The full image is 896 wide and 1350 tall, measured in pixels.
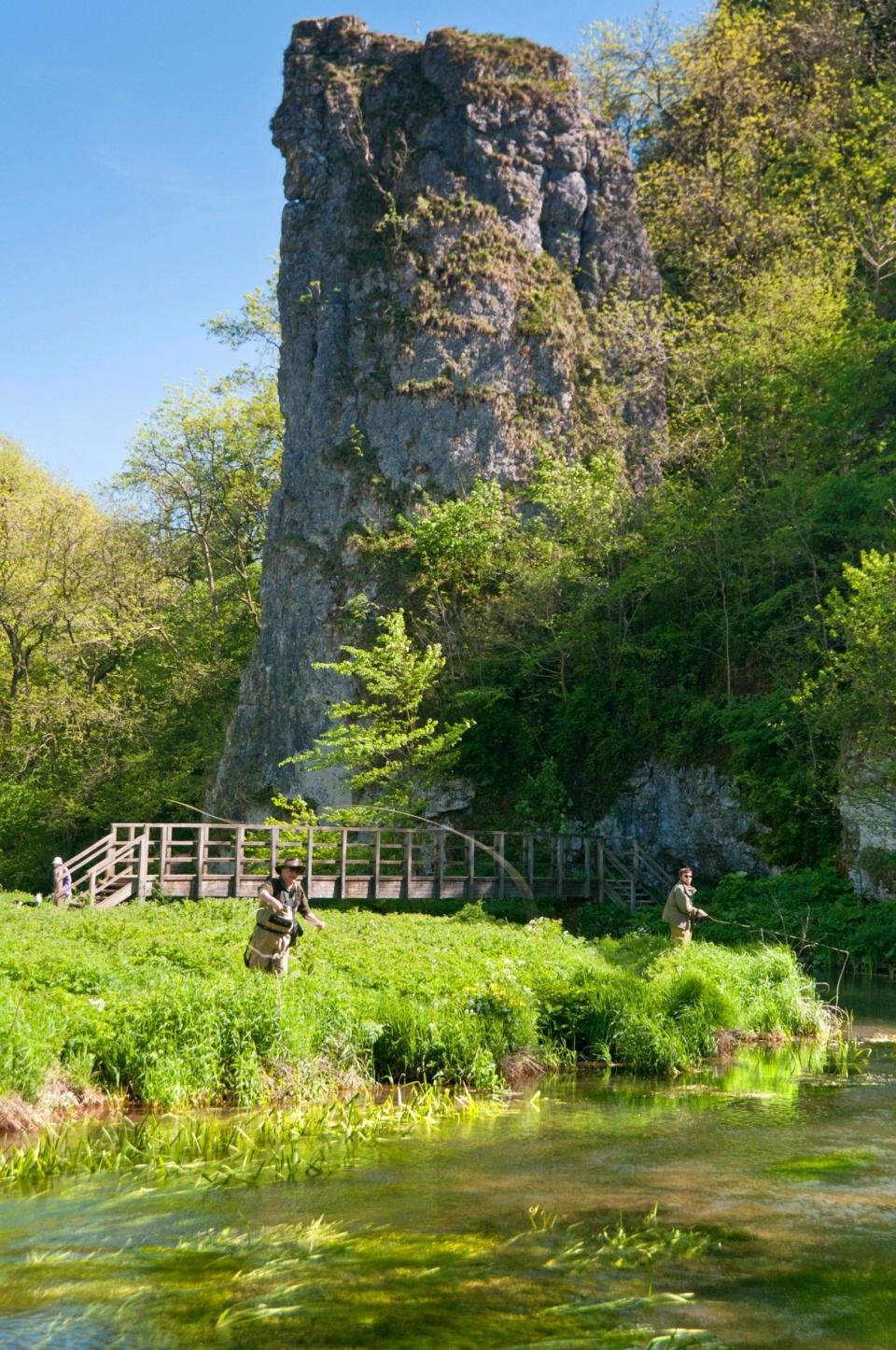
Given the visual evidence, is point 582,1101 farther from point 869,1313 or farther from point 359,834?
point 359,834

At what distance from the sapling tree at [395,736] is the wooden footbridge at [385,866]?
1.35 m

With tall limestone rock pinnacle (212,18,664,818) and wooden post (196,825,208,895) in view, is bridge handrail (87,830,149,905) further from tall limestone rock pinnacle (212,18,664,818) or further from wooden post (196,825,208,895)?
tall limestone rock pinnacle (212,18,664,818)

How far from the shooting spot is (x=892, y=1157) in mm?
9273

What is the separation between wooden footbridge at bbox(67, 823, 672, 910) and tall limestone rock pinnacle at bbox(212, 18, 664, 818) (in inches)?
239

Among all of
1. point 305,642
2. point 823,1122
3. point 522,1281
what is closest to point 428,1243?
point 522,1281

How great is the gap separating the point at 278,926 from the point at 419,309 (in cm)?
2881

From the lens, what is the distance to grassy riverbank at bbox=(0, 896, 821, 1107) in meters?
10.6

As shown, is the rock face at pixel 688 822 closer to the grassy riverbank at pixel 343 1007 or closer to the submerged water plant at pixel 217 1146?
the grassy riverbank at pixel 343 1007

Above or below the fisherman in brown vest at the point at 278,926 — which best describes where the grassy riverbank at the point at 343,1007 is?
below

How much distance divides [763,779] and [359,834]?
31.2 feet

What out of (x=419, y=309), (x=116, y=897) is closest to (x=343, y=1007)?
(x=116, y=897)

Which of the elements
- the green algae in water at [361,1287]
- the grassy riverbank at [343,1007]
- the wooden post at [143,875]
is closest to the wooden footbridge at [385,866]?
the wooden post at [143,875]

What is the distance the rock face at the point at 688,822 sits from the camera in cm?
2878

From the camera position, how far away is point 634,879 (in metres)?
27.8
